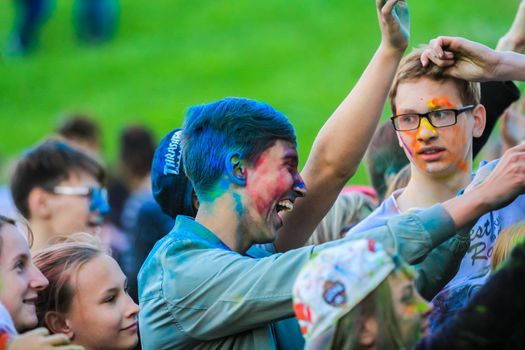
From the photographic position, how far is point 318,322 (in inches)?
114

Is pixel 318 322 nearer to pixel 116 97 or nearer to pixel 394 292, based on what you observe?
pixel 394 292

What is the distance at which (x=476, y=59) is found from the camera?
3.92 metres

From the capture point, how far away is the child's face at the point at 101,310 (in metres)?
3.83

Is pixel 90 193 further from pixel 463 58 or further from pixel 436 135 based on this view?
pixel 463 58

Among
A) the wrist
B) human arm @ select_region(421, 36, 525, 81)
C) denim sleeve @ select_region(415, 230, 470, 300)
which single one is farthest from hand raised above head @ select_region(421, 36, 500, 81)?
denim sleeve @ select_region(415, 230, 470, 300)

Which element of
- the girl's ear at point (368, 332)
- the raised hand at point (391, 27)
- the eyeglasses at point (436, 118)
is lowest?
the girl's ear at point (368, 332)

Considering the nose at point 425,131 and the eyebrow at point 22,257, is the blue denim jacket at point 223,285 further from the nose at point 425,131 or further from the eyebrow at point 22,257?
the nose at point 425,131

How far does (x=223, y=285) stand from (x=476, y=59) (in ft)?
4.29

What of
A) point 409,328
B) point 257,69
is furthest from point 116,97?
point 409,328

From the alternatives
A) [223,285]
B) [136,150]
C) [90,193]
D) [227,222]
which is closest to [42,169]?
[90,193]

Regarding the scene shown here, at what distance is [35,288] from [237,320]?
2.48 feet

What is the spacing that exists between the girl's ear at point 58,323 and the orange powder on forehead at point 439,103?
164 centimetres

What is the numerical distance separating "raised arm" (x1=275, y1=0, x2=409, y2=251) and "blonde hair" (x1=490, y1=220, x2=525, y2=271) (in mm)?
570

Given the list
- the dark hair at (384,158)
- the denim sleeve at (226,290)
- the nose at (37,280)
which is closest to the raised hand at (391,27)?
the denim sleeve at (226,290)
